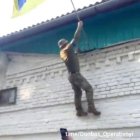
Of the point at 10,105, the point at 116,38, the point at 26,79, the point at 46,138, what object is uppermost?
the point at 116,38

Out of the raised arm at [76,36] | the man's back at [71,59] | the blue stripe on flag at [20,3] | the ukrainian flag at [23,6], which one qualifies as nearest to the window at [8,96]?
the ukrainian flag at [23,6]

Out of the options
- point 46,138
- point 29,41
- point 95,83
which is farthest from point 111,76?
point 29,41

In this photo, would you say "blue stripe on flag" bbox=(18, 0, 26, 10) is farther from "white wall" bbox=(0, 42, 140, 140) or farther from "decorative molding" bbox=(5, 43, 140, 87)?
"decorative molding" bbox=(5, 43, 140, 87)

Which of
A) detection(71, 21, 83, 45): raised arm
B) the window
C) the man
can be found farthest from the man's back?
the window

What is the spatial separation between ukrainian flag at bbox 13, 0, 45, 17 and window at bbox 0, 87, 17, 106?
1552 mm

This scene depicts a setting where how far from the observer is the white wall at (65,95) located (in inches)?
217

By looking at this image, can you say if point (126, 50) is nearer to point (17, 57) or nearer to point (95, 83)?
point (95, 83)

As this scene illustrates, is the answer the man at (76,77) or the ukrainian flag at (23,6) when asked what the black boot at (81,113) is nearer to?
the man at (76,77)

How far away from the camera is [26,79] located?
7.00 m

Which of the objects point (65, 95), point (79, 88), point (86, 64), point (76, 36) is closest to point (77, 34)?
point (76, 36)

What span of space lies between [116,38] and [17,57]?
2407 mm

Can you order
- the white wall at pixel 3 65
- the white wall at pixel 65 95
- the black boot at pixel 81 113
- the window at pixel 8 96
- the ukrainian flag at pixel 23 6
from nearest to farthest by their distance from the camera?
the white wall at pixel 65 95
the black boot at pixel 81 113
the ukrainian flag at pixel 23 6
the window at pixel 8 96
the white wall at pixel 3 65

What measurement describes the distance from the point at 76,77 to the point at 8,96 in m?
2.08

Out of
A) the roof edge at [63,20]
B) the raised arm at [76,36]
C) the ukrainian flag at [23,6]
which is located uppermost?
the ukrainian flag at [23,6]
